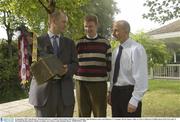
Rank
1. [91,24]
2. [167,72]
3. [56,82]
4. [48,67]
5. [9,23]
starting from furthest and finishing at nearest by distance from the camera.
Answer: [167,72] < [9,23] < [91,24] < [56,82] < [48,67]

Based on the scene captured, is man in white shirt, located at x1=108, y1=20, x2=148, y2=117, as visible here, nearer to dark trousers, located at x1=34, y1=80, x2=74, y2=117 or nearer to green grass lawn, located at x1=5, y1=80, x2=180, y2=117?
dark trousers, located at x1=34, y1=80, x2=74, y2=117

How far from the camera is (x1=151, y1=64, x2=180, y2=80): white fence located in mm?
17147

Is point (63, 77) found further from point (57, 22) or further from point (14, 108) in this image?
point (14, 108)

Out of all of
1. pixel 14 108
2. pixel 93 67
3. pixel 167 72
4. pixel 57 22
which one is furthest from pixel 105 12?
pixel 57 22

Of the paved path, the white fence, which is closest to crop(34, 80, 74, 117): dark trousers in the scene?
the paved path

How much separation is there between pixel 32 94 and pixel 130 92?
2.90ft

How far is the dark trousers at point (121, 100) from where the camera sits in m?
3.43

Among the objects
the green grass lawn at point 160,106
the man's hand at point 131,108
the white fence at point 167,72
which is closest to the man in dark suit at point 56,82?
the man's hand at point 131,108

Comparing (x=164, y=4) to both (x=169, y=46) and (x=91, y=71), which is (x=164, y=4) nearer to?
(x=91, y=71)

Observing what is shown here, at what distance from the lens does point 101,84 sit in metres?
4.02

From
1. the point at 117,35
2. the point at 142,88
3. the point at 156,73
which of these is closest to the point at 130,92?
the point at 142,88

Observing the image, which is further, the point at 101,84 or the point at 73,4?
the point at 73,4

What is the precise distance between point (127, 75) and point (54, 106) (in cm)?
71

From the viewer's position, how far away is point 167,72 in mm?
17547
